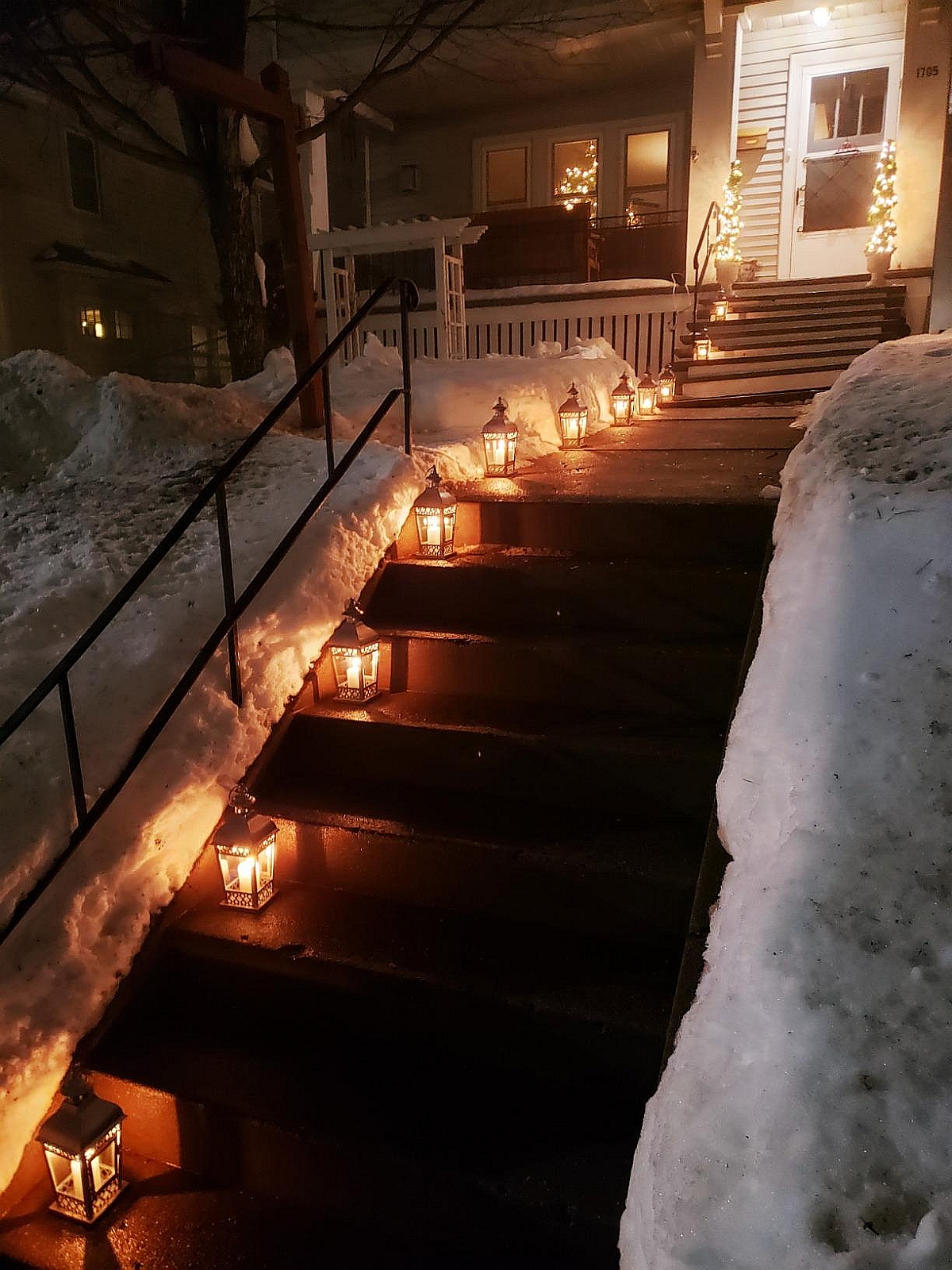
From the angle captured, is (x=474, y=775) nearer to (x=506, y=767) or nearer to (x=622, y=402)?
(x=506, y=767)

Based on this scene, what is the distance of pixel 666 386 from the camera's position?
935cm

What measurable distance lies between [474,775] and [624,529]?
1648 mm

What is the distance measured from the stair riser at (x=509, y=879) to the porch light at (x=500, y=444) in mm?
3010

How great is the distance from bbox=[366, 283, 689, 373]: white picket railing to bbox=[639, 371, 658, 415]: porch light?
11.2 feet

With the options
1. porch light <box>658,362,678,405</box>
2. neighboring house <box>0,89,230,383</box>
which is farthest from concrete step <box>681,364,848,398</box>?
neighboring house <box>0,89,230,383</box>

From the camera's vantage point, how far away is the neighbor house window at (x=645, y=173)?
14.7 m

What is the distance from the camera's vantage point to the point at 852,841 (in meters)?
1.69

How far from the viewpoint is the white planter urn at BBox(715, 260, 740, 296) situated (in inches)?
472

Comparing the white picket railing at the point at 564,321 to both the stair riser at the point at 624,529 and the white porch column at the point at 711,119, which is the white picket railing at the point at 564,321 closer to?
the white porch column at the point at 711,119

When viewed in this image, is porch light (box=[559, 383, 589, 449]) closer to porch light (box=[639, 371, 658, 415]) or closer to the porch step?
porch light (box=[639, 371, 658, 415])

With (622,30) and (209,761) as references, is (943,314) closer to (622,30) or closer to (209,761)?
(622,30)

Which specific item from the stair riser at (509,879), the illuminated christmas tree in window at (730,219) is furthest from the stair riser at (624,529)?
the illuminated christmas tree in window at (730,219)

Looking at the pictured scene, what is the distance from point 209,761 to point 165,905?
55 cm

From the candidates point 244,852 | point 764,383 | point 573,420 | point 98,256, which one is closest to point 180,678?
point 244,852
